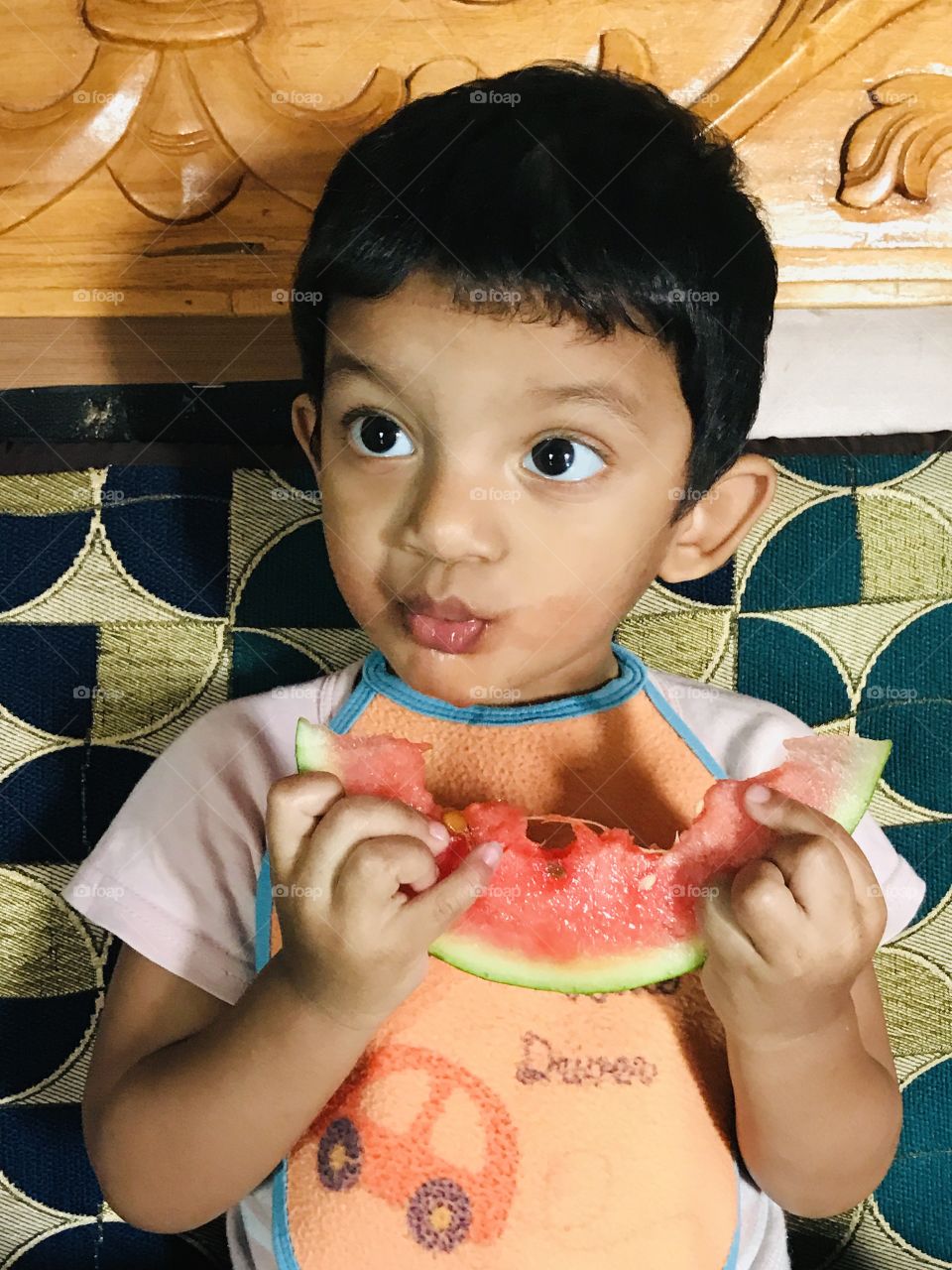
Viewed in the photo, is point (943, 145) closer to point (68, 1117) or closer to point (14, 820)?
point (14, 820)

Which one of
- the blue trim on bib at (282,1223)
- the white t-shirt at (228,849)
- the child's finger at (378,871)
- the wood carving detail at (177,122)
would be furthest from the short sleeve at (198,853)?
the wood carving detail at (177,122)

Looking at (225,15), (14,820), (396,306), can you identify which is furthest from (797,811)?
(225,15)

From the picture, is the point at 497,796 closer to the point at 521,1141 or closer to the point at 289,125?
the point at 521,1141

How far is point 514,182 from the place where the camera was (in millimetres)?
756

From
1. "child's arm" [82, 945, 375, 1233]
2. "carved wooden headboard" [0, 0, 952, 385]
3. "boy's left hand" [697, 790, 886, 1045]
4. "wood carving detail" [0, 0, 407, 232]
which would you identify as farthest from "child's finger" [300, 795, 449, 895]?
"wood carving detail" [0, 0, 407, 232]

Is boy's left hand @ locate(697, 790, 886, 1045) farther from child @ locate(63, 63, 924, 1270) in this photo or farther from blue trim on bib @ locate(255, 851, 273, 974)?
blue trim on bib @ locate(255, 851, 273, 974)

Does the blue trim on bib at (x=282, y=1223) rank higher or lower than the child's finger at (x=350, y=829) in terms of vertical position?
lower

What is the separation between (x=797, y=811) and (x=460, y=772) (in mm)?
300

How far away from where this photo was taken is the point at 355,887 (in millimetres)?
703

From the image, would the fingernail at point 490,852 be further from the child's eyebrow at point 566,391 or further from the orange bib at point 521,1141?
the child's eyebrow at point 566,391

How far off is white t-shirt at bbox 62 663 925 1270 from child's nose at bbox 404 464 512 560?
0.96 feet

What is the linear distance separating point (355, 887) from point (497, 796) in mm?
252

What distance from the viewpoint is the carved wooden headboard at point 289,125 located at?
1.18 metres

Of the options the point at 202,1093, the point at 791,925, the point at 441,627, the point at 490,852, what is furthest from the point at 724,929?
the point at 202,1093
